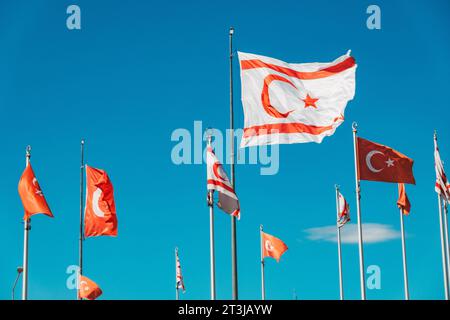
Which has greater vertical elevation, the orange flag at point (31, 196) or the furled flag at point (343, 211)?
the furled flag at point (343, 211)

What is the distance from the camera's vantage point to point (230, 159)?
26.6m

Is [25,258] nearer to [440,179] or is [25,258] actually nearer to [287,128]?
[287,128]

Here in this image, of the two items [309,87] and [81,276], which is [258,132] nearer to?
[309,87]

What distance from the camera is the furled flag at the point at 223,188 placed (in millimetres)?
27062

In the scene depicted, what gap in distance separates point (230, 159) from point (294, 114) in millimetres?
2540

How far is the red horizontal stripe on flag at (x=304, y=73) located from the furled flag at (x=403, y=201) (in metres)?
21.3

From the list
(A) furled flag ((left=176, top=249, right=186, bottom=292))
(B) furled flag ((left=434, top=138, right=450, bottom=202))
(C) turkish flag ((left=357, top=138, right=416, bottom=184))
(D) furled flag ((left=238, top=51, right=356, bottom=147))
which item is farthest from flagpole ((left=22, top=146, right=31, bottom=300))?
(A) furled flag ((left=176, top=249, right=186, bottom=292))

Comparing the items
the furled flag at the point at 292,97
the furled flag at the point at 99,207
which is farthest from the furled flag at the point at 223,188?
the furled flag at the point at 99,207

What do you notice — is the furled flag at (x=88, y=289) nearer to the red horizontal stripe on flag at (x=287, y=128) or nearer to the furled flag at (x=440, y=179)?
the furled flag at (x=440, y=179)

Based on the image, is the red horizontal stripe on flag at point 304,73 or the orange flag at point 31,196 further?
the orange flag at point 31,196

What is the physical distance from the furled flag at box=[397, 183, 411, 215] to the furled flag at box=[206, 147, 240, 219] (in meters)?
21.2
